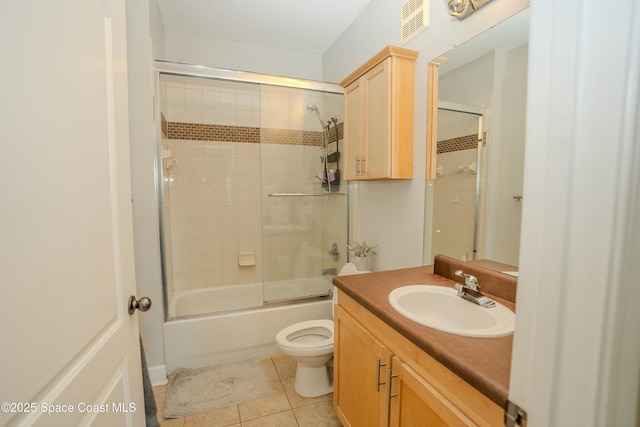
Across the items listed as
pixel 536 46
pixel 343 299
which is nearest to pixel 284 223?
pixel 343 299

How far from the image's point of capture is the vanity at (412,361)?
71 cm

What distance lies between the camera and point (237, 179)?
2883 millimetres

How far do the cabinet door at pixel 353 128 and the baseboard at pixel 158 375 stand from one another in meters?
1.88

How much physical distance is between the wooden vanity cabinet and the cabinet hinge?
176 mm

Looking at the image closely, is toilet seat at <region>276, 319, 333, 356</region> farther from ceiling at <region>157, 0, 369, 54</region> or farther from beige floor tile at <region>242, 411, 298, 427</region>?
ceiling at <region>157, 0, 369, 54</region>

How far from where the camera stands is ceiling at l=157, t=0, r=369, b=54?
2.18 m

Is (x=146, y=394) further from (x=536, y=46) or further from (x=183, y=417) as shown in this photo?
(x=536, y=46)

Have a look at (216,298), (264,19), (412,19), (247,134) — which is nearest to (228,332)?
(216,298)

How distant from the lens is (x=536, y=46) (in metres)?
0.42

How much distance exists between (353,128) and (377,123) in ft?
0.97

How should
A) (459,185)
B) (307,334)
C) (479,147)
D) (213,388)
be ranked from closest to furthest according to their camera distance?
(479,147) → (459,185) → (213,388) → (307,334)

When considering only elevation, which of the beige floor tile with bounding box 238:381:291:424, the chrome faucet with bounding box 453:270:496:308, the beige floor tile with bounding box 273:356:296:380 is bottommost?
the beige floor tile with bounding box 273:356:296:380

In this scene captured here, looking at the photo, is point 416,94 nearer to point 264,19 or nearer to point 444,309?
point 444,309

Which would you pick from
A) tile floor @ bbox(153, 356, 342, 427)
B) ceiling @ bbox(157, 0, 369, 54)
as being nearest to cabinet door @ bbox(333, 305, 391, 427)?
tile floor @ bbox(153, 356, 342, 427)
